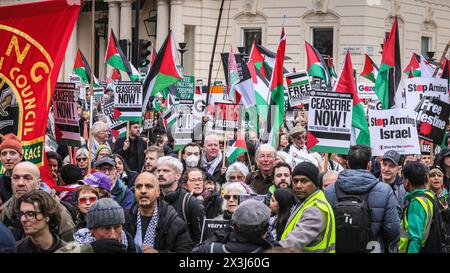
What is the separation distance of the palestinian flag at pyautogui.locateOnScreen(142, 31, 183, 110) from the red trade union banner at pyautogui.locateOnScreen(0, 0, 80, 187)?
683 centimetres

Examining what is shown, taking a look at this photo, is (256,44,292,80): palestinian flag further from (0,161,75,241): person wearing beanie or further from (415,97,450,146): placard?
(0,161,75,241): person wearing beanie

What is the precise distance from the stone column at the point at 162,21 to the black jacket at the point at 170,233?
34381mm

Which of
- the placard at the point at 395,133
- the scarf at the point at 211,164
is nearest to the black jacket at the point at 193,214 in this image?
the placard at the point at 395,133

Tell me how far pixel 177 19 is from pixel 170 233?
34224 millimetres

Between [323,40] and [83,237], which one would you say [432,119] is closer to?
[83,237]

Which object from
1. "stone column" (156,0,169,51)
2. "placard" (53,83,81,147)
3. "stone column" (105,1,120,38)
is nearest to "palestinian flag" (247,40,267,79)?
"placard" (53,83,81,147)

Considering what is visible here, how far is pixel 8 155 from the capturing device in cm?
909

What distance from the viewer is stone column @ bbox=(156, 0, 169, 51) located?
42.2 m

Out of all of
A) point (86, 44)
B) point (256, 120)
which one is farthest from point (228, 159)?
point (86, 44)

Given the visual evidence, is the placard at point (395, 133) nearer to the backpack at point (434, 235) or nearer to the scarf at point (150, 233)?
the backpack at point (434, 235)

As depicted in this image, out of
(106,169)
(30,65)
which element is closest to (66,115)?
(106,169)

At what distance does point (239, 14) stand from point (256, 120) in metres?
25.5

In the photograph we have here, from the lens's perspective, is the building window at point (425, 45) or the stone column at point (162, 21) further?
the building window at point (425, 45)

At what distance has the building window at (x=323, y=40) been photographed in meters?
39.5
